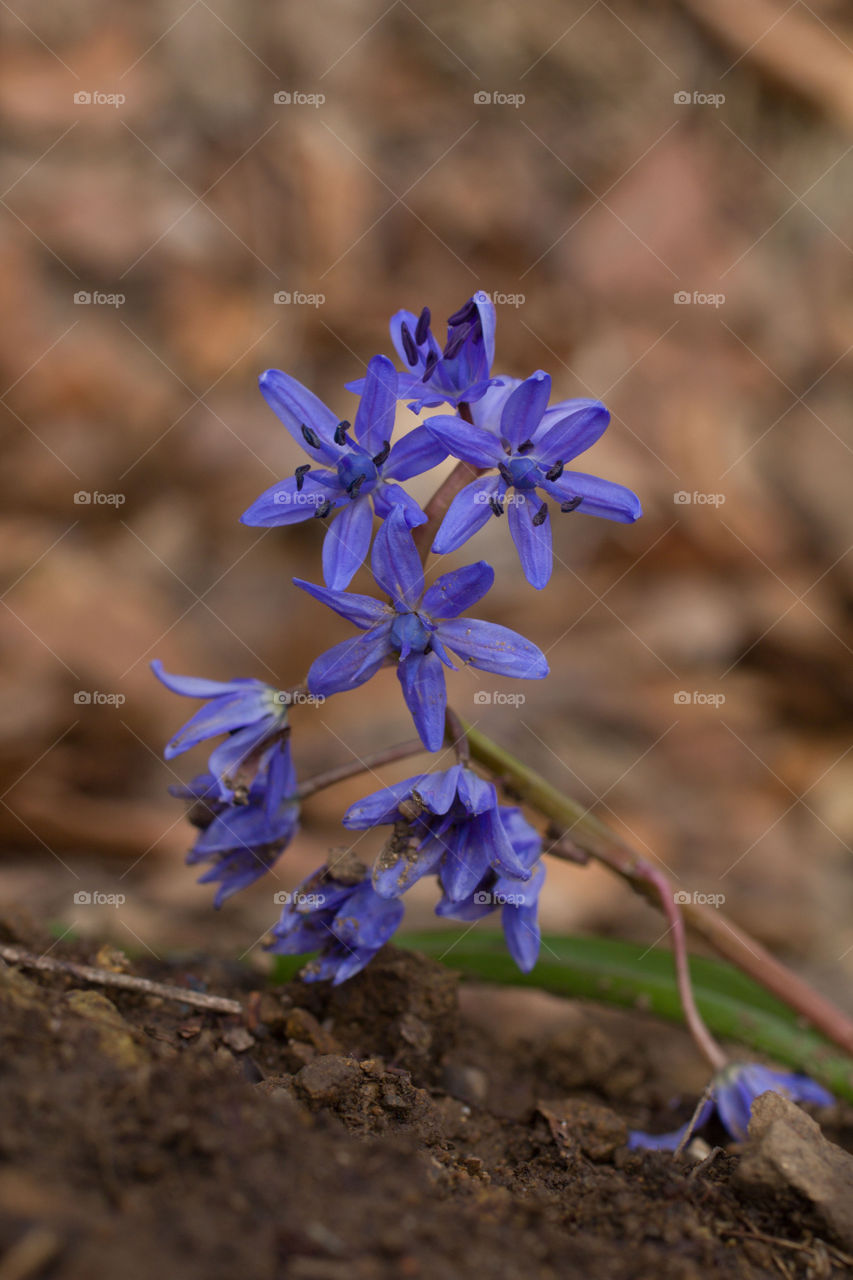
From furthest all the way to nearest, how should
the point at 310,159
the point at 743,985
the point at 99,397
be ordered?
→ the point at 310,159 → the point at 99,397 → the point at 743,985

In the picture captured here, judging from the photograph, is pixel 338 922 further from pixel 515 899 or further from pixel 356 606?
pixel 356 606

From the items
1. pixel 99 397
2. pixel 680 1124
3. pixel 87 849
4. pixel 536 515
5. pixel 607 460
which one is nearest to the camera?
pixel 536 515

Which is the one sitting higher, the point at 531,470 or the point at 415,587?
the point at 531,470

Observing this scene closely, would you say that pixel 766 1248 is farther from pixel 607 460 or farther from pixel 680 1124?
pixel 607 460

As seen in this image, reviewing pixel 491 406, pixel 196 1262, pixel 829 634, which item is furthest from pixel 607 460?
pixel 196 1262

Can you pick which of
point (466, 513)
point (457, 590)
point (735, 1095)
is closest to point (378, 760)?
point (457, 590)
